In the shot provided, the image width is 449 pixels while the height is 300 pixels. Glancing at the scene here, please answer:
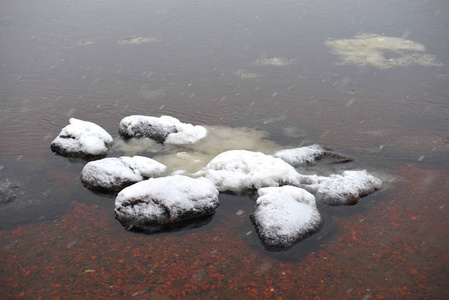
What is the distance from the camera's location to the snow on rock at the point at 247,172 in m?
9.84

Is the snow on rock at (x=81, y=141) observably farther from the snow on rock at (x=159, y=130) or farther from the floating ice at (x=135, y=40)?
the floating ice at (x=135, y=40)

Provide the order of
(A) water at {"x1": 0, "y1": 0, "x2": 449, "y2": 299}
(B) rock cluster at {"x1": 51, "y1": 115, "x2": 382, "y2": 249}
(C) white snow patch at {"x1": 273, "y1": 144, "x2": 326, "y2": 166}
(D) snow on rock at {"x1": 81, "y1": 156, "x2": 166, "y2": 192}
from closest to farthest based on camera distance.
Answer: (A) water at {"x1": 0, "y1": 0, "x2": 449, "y2": 299}, (B) rock cluster at {"x1": 51, "y1": 115, "x2": 382, "y2": 249}, (D) snow on rock at {"x1": 81, "y1": 156, "x2": 166, "y2": 192}, (C) white snow patch at {"x1": 273, "y1": 144, "x2": 326, "y2": 166}

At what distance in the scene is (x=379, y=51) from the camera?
20.8 metres

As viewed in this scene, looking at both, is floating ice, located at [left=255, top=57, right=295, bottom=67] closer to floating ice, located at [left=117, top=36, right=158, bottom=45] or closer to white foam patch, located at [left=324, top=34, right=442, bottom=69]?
white foam patch, located at [left=324, top=34, right=442, bottom=69]

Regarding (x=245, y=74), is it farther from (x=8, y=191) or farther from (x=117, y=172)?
(x=8, y=191)

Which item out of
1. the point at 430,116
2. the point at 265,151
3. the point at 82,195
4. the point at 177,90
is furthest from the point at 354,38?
the point at 82,195

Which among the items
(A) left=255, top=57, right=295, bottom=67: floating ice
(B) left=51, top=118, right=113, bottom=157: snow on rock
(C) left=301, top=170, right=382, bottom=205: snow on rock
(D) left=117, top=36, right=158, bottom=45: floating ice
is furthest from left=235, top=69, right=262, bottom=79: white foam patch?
(C) left=301, top=170, right=382, bottom=205: snow on rock

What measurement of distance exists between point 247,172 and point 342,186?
234 centimetres

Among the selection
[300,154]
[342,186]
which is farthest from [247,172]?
[342,186]

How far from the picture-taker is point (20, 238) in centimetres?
821

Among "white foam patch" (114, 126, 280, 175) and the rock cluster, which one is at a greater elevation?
the rock cluster

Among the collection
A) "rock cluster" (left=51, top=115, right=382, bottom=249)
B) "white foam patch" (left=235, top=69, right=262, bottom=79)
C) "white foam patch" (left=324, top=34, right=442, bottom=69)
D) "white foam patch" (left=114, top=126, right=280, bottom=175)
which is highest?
"white foam patch" (left=324, top=34, right=442, bottom=69)

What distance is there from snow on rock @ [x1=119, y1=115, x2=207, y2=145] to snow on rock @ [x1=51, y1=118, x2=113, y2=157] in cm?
74

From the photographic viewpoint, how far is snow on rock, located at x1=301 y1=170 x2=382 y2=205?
9359mm
